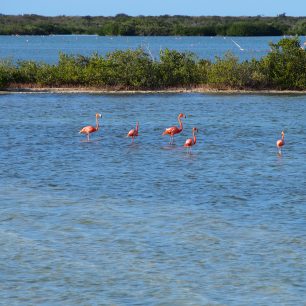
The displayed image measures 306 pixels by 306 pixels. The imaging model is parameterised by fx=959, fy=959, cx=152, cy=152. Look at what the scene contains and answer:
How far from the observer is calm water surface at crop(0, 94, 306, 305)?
1353cm

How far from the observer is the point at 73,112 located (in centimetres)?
3750

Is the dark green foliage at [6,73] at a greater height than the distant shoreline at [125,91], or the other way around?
the dark green foliage at [6,73]

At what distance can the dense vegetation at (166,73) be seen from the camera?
45.6 meters

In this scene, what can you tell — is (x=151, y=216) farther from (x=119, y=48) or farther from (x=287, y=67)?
(x=119, y=48)

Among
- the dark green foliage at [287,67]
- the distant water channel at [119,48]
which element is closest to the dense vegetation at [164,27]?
the distant water channel at [119,48]

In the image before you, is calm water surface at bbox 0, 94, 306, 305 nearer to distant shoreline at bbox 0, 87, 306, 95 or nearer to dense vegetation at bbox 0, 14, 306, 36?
distant shoreline at bbox 0, 87, 306, 95

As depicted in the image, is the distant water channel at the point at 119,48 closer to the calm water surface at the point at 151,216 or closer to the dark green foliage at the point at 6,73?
the dark green foliage at the point at 6,73

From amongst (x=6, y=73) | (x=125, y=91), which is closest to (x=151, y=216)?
(x=125, y=91)

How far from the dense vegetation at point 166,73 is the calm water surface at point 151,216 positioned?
40.3 feet

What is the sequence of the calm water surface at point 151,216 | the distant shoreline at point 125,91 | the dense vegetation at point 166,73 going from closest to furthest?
the calm water surface at point 151,216, the distant shoreline at point 125,91, the dense vegetation at point 166,73

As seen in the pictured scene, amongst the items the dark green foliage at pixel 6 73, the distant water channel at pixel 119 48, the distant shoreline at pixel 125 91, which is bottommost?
the distant water channel at pixel 119 48

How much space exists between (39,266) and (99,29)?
168 m

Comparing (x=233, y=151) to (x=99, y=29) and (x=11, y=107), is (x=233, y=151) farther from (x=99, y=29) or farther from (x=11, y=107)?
(x=99, y=29)

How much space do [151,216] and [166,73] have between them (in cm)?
2873
